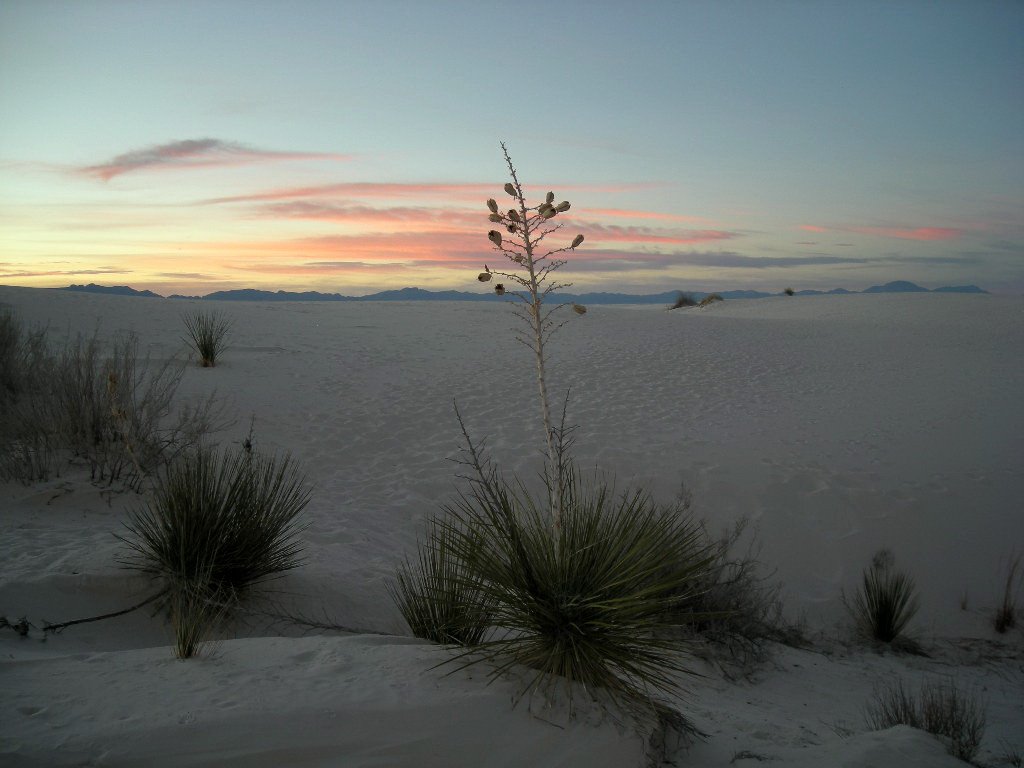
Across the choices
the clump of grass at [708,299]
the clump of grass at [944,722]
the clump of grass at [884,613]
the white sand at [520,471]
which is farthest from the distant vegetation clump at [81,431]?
the clump of grass at [708,299]

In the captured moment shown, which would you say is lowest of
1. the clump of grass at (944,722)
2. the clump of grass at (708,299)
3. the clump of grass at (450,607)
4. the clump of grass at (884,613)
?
the clump of grass at (884,613)

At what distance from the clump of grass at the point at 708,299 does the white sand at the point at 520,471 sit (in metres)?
15.0

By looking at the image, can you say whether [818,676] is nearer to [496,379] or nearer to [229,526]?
[229,526]

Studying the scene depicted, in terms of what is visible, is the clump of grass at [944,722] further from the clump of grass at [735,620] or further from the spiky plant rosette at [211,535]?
the spiky plant rosette at [211,535]

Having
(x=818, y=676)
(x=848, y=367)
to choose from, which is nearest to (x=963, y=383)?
(x=848, y=367)

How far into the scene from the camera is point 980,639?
548cm

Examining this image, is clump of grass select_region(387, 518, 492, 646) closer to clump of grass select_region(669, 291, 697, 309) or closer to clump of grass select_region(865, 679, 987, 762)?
clump of grass select_region(865, 679, 987, 762)

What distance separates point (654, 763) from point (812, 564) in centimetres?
460

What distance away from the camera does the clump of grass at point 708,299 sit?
A: 34.1 metres

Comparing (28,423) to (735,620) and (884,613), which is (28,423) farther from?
(884,613)

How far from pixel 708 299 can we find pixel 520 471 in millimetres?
29861

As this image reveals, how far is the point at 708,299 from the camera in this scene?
116ft

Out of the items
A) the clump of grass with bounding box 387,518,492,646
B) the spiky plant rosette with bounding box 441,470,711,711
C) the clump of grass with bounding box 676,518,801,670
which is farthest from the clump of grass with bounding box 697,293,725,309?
the spiky plant rosette with bounding box 441,470,711,711

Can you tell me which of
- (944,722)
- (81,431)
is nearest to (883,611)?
(944,722)
